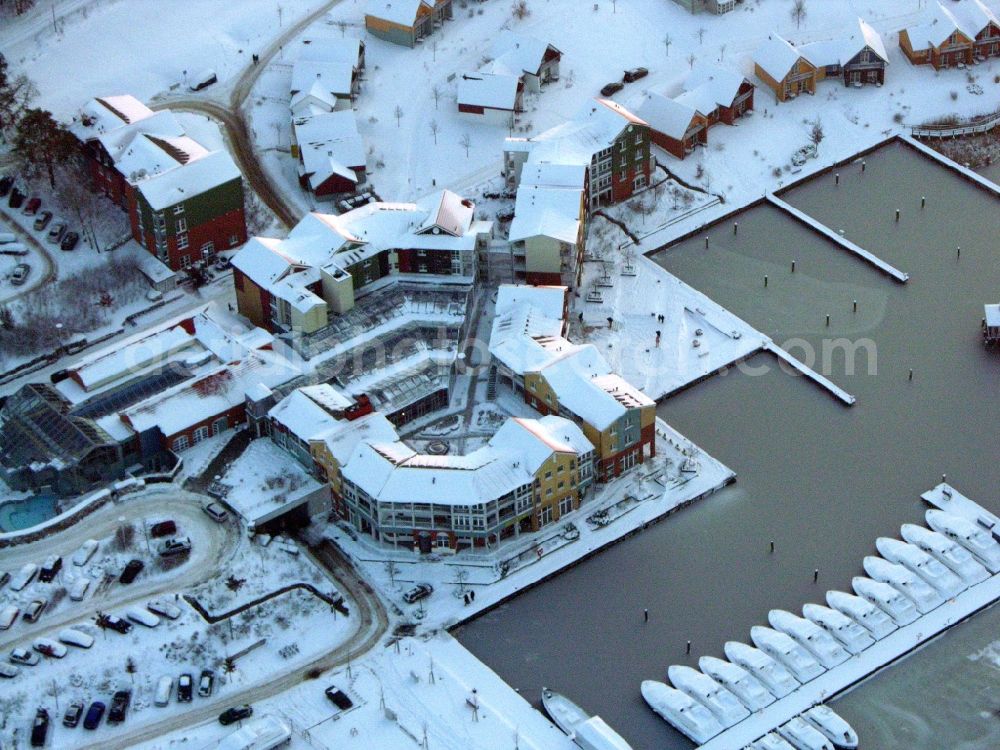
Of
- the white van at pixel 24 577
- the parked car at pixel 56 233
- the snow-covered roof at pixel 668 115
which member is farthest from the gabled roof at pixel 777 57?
the white van at pixel 24 577

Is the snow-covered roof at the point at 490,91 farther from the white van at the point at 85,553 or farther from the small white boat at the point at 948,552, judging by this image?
the white van at the point at 85,553

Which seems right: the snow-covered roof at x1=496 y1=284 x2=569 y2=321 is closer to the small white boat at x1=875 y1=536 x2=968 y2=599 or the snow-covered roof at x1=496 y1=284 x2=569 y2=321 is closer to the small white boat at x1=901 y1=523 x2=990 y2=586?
the small white boat at x1=875 y1=536 x2=968 y2=599

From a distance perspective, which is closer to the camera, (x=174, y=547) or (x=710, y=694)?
(x=710, y=694)

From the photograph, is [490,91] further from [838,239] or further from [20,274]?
[20,274]

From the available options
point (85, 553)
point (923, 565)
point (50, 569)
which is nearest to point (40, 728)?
point (50, 569)

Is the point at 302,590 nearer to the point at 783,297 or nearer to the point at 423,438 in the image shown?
the point at 423,438

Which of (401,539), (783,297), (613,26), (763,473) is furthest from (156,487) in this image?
(613,26)
